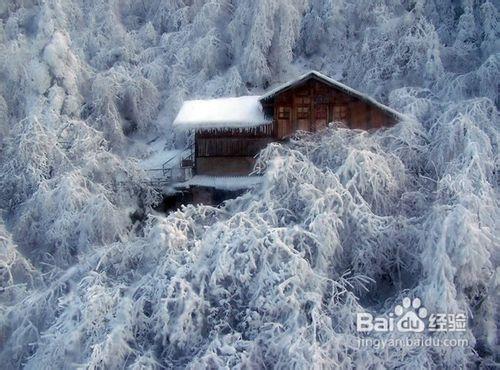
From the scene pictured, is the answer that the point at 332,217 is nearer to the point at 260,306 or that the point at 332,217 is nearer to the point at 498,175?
the point at 260,306

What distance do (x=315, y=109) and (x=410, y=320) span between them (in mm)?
10214

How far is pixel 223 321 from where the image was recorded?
9.69m

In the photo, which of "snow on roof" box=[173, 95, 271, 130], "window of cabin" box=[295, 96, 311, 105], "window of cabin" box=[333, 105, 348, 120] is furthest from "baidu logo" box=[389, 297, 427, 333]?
"window of cabin" box=[295, 96, 311, 105]

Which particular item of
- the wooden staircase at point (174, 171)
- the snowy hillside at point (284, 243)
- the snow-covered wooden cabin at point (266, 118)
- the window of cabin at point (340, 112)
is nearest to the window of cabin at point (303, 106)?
the snow-covered wooden cabin at point (266, 118)

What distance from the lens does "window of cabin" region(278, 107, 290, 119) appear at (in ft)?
59.1

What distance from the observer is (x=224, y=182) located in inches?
714


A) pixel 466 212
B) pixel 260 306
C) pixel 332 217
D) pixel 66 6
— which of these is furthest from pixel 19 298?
pixel 66 6

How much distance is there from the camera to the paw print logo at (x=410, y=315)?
370 inches

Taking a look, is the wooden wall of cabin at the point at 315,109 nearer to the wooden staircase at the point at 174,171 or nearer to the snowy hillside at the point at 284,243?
the snowy hillside at the point at 284,243

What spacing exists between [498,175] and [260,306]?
287 inches

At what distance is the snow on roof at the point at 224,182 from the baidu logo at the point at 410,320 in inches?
347

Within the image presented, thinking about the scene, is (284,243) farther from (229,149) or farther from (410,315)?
(229,149)

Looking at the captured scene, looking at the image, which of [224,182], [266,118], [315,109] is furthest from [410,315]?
[266,118]

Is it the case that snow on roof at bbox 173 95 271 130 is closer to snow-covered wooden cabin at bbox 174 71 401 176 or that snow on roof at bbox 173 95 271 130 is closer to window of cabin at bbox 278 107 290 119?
snow-covered wooden cabin at bbox 174 71 401 176
